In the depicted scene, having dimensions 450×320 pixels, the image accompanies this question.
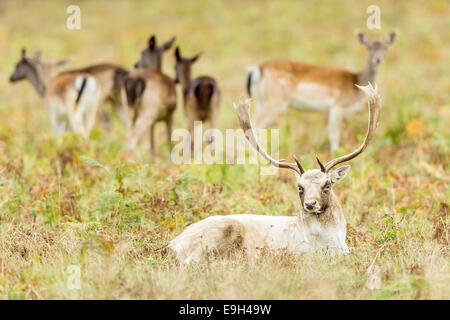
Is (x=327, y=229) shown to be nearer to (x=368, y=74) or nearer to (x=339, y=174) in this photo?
(x=339, y=174)

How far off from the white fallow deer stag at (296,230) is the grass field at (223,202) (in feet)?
0.65

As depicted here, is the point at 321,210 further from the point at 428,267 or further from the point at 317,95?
the point at 317,95

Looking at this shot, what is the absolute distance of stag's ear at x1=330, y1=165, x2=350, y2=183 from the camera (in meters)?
5.70

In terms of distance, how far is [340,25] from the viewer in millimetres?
19984

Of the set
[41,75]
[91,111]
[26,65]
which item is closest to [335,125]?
[91,111]

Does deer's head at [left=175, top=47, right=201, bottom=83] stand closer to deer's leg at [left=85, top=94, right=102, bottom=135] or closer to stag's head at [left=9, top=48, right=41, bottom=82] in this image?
deer's leg at [left=85, top=94, right=102, bottom=135]

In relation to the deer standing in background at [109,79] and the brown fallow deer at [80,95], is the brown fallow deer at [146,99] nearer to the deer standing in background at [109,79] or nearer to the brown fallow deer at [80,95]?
the brown fallow deer at [80,95]

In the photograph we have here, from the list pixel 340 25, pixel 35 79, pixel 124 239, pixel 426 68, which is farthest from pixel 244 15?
pixel 124 239

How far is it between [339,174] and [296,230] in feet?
1.85

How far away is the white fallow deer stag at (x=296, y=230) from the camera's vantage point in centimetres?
561

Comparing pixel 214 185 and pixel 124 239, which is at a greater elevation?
pixel 214 185
